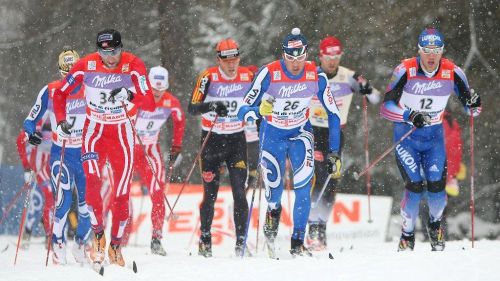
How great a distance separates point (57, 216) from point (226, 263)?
7.14 feet

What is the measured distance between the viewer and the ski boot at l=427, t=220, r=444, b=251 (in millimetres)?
9547

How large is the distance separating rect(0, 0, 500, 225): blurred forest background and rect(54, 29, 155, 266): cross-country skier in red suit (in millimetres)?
8646

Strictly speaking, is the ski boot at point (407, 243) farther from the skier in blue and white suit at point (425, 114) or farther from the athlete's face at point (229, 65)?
the athlete's face at point (229, 65)

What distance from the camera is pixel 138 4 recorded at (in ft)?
63.2

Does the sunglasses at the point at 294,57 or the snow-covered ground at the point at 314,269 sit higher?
the sunglasses at the point at 294,57

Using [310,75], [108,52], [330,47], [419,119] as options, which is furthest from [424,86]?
[108,52]

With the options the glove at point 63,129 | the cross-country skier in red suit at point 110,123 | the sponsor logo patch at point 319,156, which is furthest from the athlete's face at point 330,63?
the glove at point 63,129

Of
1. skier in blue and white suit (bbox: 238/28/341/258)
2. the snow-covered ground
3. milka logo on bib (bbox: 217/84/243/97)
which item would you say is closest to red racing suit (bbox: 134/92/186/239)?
milka logo on bib (bbox: 217/84/243/97)

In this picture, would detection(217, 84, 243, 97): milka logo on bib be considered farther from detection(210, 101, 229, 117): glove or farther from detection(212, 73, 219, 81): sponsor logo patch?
detection(210, 101, 229, 117): glove

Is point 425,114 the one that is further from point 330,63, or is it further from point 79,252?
point 79,252

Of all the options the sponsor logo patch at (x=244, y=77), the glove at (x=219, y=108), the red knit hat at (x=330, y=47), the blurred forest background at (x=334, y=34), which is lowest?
the glove at (x=219, y=108)

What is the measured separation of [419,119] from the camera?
9406 millimetres

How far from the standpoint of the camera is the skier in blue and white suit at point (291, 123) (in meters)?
9.39

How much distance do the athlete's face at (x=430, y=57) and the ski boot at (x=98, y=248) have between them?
11.2ft
